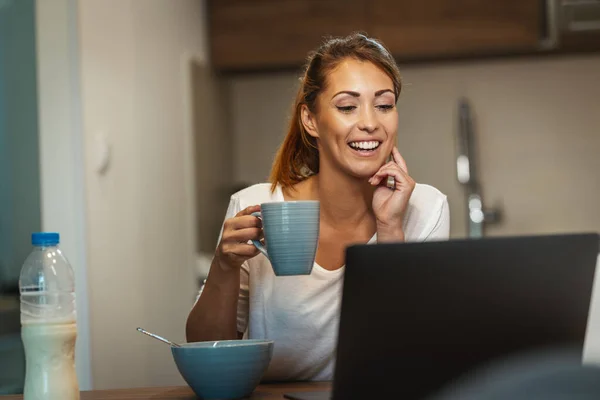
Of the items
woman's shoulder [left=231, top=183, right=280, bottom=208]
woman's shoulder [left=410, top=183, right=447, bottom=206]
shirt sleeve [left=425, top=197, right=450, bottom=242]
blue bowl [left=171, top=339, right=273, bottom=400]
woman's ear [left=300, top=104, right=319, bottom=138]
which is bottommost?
blue bowl [left=171, top=339, right=273, bottom=400]

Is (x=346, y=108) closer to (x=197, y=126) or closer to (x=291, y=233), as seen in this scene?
(x=291, y=233)

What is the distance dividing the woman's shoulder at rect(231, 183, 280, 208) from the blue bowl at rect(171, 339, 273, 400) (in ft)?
2.06

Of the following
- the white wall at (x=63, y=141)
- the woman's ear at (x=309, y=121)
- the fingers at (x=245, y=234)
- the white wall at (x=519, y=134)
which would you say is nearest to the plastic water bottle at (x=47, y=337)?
the fingers at (x=245, y=234)

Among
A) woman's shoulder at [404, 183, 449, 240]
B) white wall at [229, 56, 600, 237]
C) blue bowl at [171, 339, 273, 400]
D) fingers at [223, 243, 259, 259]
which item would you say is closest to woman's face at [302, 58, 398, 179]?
woman's shoulder at [404, 183, 449, 240]

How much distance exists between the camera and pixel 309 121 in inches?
73.4

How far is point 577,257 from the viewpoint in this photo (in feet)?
2.94

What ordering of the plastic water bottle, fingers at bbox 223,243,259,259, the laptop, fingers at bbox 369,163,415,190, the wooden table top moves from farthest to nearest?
fingers at bbox 369,163,415,190 → fingers at bbox 223,243,259,259 → the wooden table top → the plastic water bottle → the laptop

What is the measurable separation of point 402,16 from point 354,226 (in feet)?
7.18

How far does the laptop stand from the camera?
0.82 meters

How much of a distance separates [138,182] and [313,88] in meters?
1.57

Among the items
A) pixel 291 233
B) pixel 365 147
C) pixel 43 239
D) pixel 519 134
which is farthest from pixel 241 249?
pixel 519 134

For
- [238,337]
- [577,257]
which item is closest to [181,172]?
[238,337]

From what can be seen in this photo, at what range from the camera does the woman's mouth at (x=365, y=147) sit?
1.74m

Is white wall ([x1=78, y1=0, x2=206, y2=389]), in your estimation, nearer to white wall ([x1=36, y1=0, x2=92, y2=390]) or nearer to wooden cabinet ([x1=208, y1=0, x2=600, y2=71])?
white wall ([x1=36, y1=0, x2=92, y2=390])
